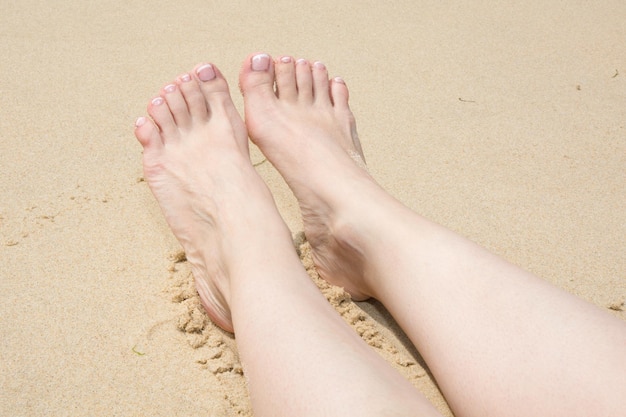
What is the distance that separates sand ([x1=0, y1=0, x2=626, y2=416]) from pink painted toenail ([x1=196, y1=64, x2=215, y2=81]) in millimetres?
267

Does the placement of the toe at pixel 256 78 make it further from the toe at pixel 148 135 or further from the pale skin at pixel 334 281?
the toe at pixel 148 135

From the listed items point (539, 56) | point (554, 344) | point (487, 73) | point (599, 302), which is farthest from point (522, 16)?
point (554, 344)

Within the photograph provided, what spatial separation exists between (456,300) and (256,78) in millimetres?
891

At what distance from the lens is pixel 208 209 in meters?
1.52

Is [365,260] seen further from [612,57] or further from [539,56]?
[612,57]

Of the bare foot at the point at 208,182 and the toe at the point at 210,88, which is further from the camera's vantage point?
the toe at the point at 210,88

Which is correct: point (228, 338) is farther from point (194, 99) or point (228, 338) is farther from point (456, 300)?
point (194, 99)

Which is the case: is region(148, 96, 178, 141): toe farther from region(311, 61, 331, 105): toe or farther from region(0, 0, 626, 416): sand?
region(311, 61, 331, 105): toe

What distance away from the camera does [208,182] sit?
1.58 metres

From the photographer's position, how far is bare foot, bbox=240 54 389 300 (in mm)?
1494

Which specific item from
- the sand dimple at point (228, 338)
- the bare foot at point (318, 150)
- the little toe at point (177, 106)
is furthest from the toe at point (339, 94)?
the sand dimple at point (228, 338)

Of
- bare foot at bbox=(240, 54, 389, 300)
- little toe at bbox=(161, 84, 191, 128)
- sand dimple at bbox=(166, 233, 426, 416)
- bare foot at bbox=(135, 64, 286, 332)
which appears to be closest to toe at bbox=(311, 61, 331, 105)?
bare foot at bbox=(240, 54, 389, 300)

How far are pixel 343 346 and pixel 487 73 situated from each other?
4.86 feet

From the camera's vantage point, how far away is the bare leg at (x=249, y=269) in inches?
39.5
